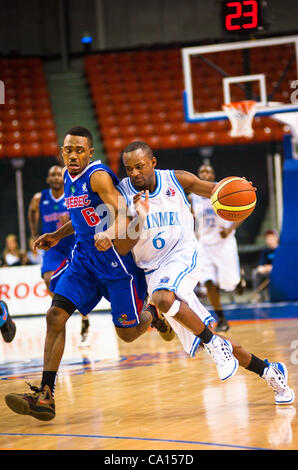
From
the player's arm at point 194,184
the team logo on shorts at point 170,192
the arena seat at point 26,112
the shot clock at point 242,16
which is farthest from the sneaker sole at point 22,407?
the arena seat at point 26,112

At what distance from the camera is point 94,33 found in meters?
20.1

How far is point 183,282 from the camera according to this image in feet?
14.4

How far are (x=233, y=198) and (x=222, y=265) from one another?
427 centimetres

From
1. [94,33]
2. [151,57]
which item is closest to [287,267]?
[151,57]

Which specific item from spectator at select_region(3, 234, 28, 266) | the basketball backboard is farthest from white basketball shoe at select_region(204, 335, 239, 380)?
spectator at select_region(3, 234, 28, 266)

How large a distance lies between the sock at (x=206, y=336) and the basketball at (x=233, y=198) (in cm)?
79

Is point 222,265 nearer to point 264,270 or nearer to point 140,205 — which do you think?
point 264,270

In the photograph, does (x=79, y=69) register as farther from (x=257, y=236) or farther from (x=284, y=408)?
(x=284, y=408)

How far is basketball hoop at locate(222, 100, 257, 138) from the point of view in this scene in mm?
10523

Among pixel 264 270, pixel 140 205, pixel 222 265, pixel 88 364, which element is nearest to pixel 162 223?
pixel 140 205

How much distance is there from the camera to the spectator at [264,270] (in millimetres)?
12445

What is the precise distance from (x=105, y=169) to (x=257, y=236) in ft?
38.4

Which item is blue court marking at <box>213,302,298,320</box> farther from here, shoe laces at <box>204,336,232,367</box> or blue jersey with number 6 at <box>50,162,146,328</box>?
shoe laces at <box>204,336,232,367</box>

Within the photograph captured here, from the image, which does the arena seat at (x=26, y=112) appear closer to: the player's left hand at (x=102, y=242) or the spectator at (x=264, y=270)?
the spectator at (x=264, y=270)
